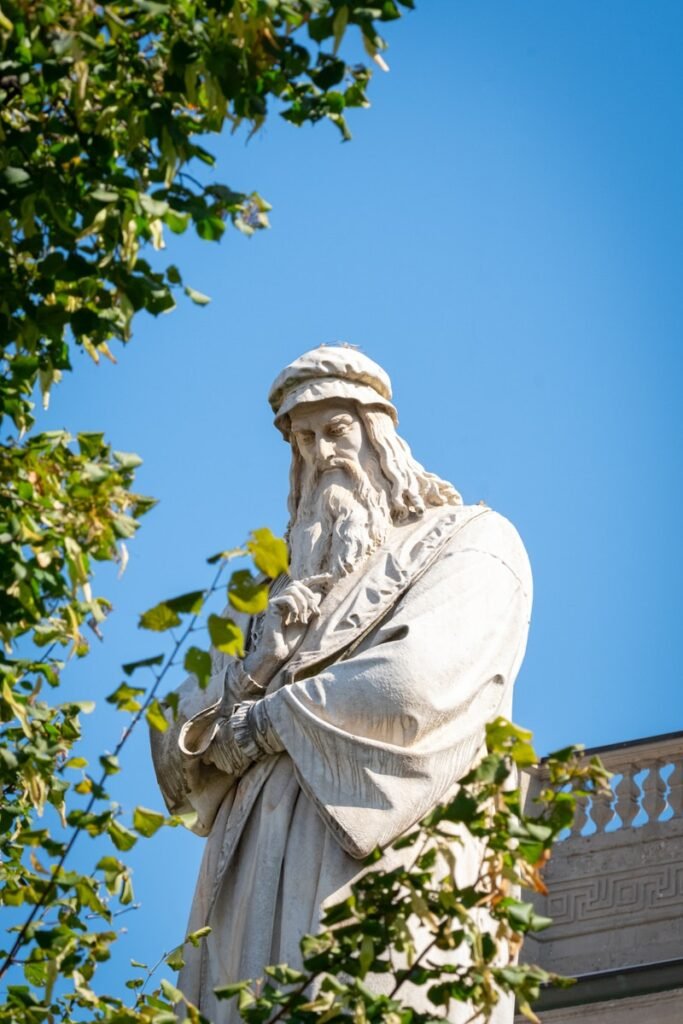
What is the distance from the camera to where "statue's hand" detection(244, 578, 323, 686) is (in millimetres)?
10672

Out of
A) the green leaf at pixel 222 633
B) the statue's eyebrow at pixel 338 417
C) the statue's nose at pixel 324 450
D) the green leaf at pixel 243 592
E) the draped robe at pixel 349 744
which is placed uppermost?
the statue's eyebrow at pixel 338 417

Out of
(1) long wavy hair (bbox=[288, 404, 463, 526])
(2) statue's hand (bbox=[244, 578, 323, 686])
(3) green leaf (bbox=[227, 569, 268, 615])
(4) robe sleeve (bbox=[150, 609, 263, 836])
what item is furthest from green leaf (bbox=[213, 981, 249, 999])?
(1) long wavy hair (bbox=[288, 404, 463, 526])

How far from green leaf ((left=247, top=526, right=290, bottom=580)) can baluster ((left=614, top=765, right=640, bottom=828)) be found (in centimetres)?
1055

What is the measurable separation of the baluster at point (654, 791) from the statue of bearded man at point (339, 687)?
839 cm

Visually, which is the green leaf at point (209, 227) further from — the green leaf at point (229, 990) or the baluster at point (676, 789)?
the baluster at point (676, 789)

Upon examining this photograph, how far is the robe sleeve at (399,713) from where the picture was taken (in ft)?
33.0

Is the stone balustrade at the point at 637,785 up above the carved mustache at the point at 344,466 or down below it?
above

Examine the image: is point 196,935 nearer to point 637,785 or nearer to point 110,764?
point 110,764

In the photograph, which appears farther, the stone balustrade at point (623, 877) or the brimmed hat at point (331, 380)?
the stone balustrade at point (623, 877)

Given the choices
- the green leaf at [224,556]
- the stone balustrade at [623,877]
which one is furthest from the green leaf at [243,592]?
the stone balustrade at [623,877]

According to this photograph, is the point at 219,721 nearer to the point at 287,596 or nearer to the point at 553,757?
the point at 287,596

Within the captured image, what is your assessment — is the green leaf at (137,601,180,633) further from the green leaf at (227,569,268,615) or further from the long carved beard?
the long carved beard

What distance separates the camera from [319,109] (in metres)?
9.90

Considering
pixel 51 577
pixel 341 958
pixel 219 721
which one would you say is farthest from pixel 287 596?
pixel 341 958
